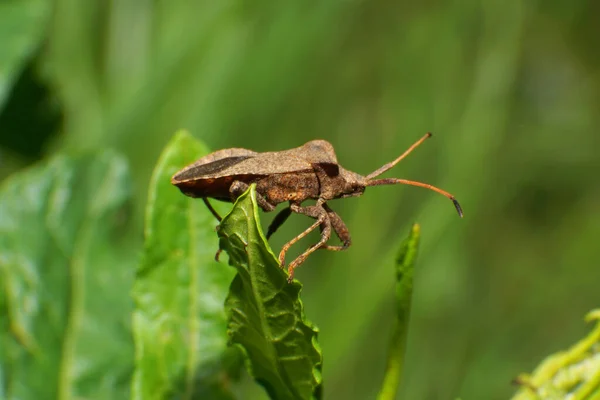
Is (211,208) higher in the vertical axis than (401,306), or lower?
higher

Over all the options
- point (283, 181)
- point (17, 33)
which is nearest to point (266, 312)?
point (283, 181)

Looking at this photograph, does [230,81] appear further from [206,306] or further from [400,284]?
[400,284]

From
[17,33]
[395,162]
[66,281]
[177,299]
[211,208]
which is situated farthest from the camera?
[17,33]

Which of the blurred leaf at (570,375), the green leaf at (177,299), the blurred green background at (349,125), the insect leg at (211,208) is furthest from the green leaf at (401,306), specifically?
the blurred green background at (349,125)

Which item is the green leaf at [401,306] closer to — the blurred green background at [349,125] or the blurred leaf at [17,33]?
the blurred green background at [349,125]

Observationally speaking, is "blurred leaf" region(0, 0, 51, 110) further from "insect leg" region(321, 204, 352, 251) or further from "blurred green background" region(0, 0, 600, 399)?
"insect leg" region(321, 204, 352, 251)

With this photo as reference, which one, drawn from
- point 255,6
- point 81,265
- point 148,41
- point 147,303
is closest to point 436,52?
point 255,6

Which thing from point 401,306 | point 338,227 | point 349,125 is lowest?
point 401,306

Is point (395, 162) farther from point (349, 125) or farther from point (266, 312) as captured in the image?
point (349, 125)
